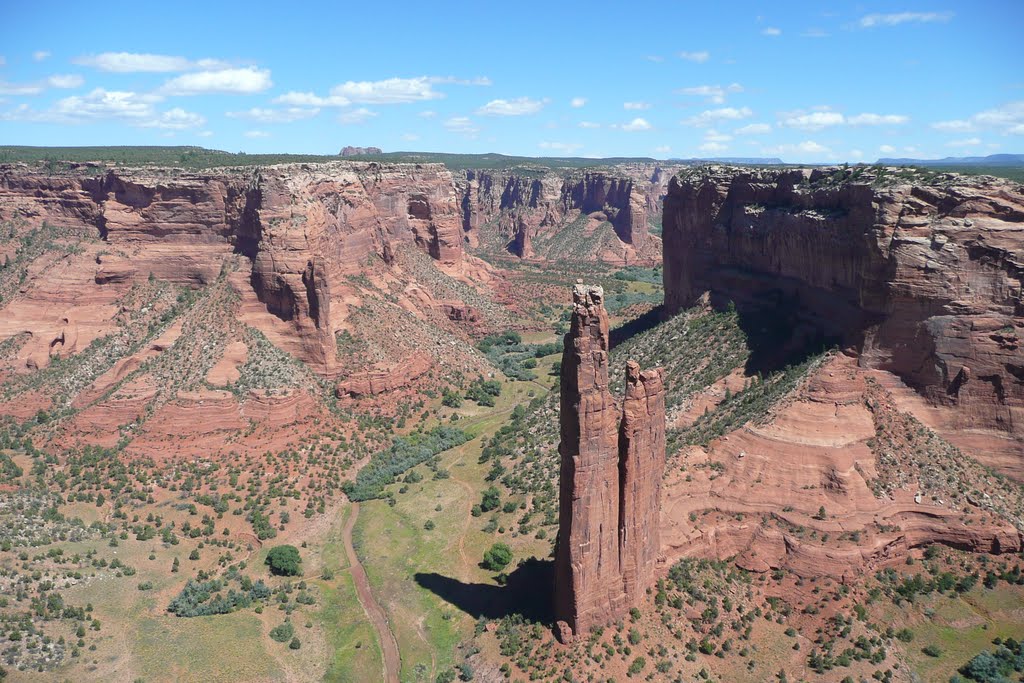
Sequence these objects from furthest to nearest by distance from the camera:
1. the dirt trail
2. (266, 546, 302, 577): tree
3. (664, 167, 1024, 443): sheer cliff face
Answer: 1. (266, 546, 302, 577): tree
2. (664, 167, 1024, 443): sheer cliff face
3. the dirt trail

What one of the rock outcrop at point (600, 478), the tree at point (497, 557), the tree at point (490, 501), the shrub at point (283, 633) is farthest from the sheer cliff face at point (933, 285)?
the shrub at point (283, 633)

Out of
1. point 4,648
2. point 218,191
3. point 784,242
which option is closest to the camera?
point 4,648

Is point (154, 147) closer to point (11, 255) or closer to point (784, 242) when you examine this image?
point (11, 255)

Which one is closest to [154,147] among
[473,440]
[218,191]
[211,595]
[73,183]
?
[73,183]

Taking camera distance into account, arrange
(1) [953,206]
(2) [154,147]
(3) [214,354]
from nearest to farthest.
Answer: (1) [953,206] < (3) [214,354] < (2) [154,147]

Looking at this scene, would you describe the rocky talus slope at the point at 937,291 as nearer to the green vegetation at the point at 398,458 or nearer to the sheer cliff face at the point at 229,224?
the green vegetation at the point at 398,458

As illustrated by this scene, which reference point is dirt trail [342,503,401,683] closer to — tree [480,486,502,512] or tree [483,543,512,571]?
tree [483,543,512,571]

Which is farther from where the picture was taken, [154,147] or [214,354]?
[154,147]

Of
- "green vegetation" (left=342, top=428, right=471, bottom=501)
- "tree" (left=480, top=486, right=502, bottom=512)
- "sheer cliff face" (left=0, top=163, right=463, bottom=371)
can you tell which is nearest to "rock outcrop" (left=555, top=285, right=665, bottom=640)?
"tree" (left=480, top=486, right=502, bottom=512)
